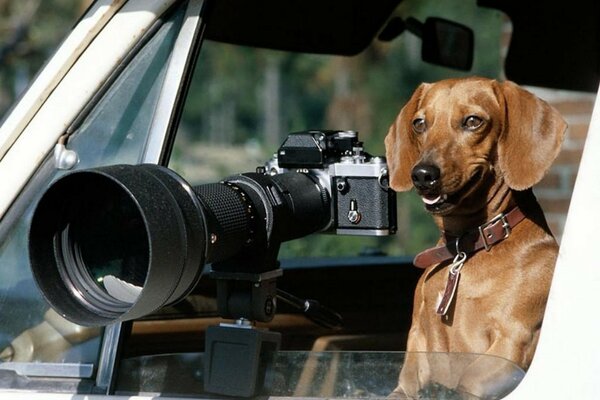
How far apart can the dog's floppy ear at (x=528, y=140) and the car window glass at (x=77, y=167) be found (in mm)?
559

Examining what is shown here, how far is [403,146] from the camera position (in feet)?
6.70

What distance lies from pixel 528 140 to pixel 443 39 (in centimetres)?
114

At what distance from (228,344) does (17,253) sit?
0.39m

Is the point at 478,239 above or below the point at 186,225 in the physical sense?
below

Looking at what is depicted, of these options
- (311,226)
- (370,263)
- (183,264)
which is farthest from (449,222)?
(370,263)

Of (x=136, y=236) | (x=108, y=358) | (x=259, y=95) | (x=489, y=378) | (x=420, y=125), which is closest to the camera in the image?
(x=489, y=378)

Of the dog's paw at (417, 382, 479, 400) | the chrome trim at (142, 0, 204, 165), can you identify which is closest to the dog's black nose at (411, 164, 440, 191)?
the chrome trim at (142, 0, 204, 165)

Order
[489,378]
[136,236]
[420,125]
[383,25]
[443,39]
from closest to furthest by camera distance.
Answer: [489,378] < [136,236] < [420,125] < [383,25] < [443,39]

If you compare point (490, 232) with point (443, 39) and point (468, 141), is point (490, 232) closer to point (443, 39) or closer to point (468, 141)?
point (468, 141)

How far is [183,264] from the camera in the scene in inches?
55.2

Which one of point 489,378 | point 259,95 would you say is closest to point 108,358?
point 489,378

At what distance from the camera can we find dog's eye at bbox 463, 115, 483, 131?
194 centimetres

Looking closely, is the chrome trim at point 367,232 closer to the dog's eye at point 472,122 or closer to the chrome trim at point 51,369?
the dog's eye at point 472,122

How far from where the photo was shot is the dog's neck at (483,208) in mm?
1928
